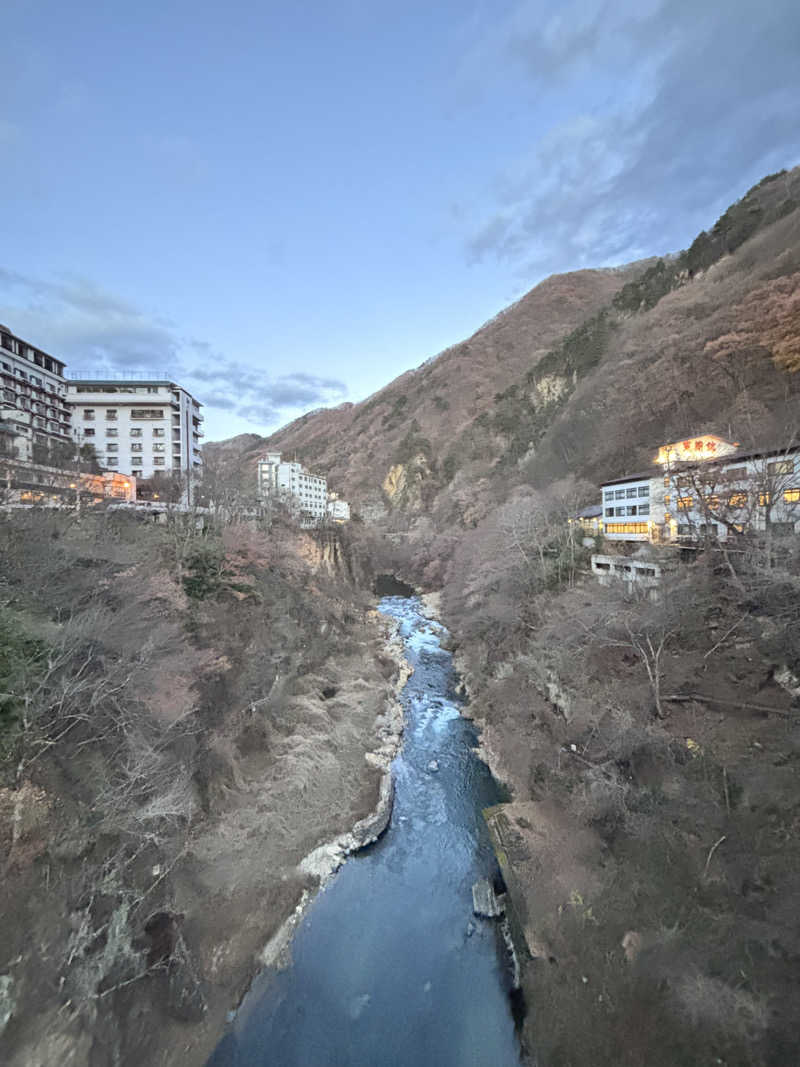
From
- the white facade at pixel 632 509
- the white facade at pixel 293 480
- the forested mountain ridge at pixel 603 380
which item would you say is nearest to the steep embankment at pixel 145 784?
the white facade at pixel 632 509

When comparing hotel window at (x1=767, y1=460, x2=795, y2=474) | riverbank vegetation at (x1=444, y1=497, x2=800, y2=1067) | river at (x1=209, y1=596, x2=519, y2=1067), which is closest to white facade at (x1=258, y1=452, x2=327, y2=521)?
riverbank vegetation at (x1=444, y1=497, x2=800, y2=1067)

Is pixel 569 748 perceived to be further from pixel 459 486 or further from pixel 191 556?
pixel 459 486

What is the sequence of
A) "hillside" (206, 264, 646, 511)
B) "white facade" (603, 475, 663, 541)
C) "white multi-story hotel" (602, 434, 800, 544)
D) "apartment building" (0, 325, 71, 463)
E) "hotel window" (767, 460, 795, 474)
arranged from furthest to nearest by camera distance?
"hillside" (206, 264, 646, 511) < "apartment building" (0, 325, 71, 463) < "white facade" (603, 475, 663, 541) < "white multi-story hotel" (602, 434, 800, 544) < "hotel window" (767, 460, 795, 474)

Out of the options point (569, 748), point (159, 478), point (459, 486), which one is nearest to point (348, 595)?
point (159, 478)

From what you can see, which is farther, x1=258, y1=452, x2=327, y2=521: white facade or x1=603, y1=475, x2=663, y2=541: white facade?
x1=258, y1=452, x2=327, y2=521: white facade

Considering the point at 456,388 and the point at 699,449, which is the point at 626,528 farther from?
the point at 456,388

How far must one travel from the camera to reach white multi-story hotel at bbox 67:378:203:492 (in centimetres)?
3553

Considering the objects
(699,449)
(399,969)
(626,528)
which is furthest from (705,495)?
(399,969)

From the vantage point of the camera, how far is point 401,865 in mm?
11977

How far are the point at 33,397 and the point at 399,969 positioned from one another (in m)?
41.4

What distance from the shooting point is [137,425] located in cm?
3553

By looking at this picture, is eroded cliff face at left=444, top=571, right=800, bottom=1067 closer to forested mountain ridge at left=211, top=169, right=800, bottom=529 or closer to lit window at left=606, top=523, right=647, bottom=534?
lit window at left=606, top=523, right=647, bottom=534

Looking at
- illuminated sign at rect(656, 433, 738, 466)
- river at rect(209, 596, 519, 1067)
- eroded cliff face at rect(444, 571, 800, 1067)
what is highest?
illuminated sign at rect(656, 433, 738, 466)

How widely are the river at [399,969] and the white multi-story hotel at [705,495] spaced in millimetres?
11947
